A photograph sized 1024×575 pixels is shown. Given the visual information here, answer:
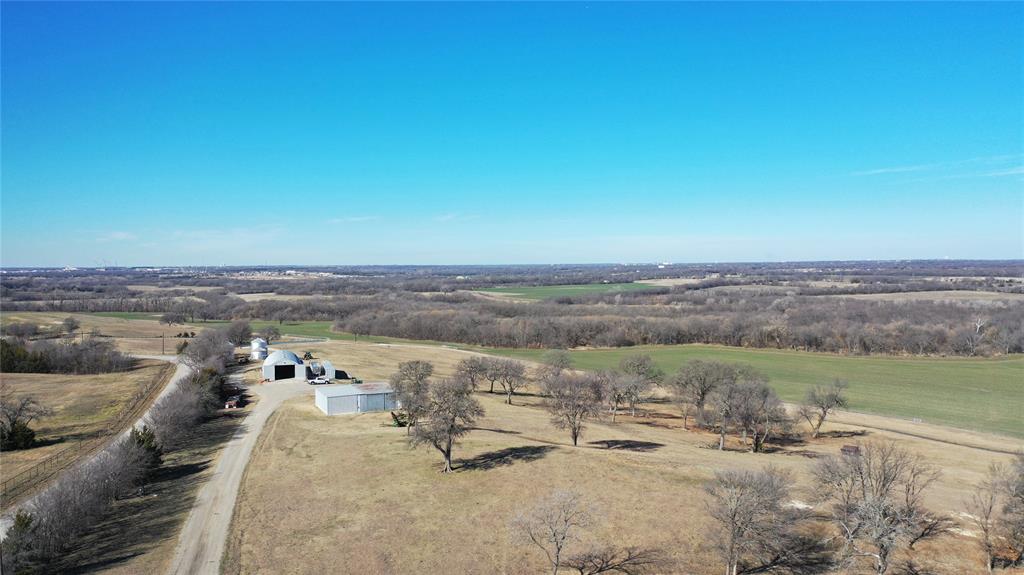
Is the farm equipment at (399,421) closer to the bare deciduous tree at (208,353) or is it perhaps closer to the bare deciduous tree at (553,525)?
the bare deciduous tree at (553,525)

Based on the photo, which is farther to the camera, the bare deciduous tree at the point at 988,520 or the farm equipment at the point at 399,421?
the farm equipment at the point at 399,421

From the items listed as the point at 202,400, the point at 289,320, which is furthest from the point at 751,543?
the point at 289,320

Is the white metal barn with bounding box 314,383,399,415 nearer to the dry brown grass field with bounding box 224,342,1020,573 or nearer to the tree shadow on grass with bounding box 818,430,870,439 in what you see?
the dry brown grass field with bounding box 224,342,1020,573

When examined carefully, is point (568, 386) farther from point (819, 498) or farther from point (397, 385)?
point (819, 498)

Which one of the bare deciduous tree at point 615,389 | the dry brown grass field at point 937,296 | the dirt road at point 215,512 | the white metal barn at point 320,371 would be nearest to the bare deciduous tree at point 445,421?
the dirt road at point 215,512

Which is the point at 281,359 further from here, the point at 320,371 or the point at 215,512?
the point at 215,512

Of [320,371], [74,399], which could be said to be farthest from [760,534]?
[74,399]

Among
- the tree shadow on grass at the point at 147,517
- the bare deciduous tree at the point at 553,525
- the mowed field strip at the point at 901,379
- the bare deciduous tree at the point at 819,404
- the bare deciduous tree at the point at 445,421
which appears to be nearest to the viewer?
the bare deciduous tree at the point at 553,525
